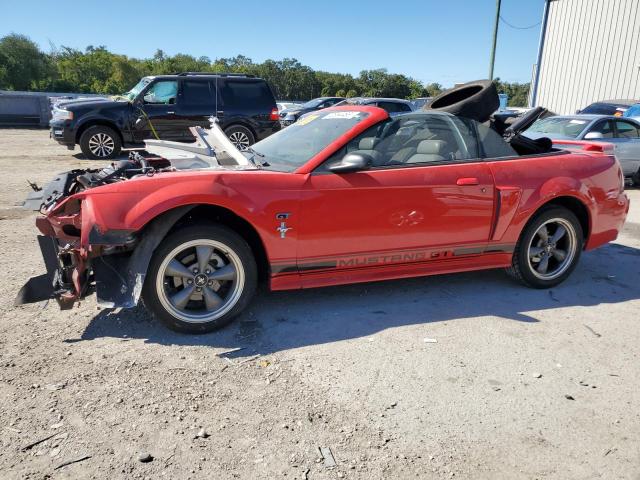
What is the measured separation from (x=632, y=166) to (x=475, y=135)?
329 inches

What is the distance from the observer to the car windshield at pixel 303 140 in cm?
380

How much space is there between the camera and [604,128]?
10.2 m

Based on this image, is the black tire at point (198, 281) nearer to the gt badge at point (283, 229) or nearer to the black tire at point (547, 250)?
the gt badge at point (283, 229)

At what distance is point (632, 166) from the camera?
34.9 feet

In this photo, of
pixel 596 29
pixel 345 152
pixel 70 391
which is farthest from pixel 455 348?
pixel 596 29

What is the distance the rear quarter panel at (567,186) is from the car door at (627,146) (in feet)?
22.0

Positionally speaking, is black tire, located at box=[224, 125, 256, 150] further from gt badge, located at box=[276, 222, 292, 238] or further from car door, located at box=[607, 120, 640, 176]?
gt badge, located at box=[276, 222, 292, 238]

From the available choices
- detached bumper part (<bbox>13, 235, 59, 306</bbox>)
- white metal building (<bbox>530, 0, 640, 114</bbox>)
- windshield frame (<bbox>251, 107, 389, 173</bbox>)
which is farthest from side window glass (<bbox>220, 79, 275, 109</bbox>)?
white metal building (<bbox>530, 0, 640, 114</bbox>)

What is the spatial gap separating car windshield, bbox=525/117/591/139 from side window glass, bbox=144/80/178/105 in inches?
301

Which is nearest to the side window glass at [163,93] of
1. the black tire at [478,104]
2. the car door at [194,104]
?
the car door at [194,104]

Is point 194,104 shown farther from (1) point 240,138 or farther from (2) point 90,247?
(2) point 90,247

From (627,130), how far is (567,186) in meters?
7.97

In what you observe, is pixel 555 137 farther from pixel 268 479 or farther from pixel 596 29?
pixel 596 29

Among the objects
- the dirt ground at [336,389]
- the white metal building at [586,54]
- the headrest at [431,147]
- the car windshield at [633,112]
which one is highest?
the white metal building at [586,54]
